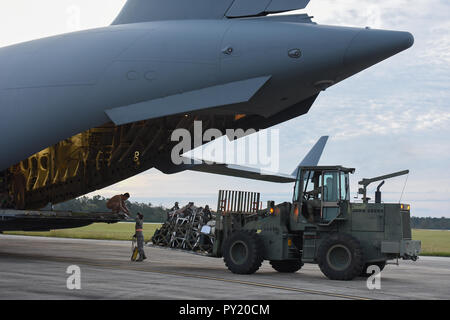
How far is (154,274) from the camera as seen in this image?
Result: 14.2 meters

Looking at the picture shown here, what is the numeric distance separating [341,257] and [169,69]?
7012 millimetres

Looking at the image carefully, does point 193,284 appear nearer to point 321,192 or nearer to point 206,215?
point 321,192

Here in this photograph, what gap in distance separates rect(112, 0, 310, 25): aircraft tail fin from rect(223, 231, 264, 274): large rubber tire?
6592 millimetres

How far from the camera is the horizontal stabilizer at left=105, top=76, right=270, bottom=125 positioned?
650 inches

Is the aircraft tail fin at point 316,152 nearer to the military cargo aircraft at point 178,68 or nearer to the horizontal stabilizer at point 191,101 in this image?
the military cargo aircraft at point 178,68

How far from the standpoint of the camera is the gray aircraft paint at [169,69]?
16.4 metres

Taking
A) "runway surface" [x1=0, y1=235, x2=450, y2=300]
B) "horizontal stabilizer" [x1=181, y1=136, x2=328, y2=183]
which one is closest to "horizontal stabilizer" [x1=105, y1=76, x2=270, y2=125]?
"runway surface" [x1=0, y1=235, x2=450, y2=300]

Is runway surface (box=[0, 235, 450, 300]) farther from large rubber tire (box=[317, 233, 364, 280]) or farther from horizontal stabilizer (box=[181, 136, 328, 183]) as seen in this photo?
horizontal stabilizer (box=[181, 136, 328, 183])

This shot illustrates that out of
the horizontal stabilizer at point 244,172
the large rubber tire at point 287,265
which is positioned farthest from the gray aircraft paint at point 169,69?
the horizontal stabilizer at point 244,172

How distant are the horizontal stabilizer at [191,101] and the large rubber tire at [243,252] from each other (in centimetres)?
367

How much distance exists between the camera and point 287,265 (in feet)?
53.0
